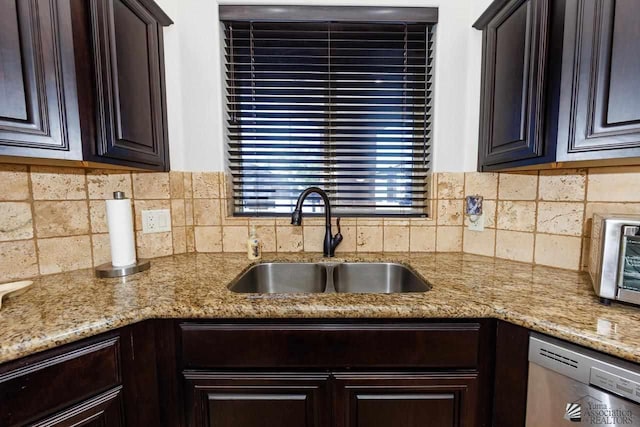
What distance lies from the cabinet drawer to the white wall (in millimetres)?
872

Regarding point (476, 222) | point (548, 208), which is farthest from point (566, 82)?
point (476, 222)

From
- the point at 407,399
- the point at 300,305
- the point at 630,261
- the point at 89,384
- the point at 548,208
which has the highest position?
the point at 548,208

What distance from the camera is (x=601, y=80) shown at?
0.80 metres

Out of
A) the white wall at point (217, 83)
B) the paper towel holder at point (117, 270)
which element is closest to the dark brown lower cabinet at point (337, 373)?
the paper towel holder at point (117, 270)

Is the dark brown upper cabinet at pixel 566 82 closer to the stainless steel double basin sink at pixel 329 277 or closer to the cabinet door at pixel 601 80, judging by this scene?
the cabinet door at pixel 601 80

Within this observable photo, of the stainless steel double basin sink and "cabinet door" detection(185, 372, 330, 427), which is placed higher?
the stainless steel double basin sink

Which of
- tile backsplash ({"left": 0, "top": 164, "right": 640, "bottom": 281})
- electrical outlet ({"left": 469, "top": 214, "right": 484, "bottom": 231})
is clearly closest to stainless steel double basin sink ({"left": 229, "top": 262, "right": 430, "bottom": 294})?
tile backsplash ({"left": 0, "top": 164, "right": 640, "bottom": 281})

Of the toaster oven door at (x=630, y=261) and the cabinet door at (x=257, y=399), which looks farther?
the cabinet door at (x=257, y=399)

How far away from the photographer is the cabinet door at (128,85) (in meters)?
0.92

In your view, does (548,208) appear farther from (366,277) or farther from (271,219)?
(271,219)

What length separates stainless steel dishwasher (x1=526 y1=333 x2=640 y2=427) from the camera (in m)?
0.61

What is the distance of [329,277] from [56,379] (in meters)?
0.97

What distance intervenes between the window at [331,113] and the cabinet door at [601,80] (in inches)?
24.9

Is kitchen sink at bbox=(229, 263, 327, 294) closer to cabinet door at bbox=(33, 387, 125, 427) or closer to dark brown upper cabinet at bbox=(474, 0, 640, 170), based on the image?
cabinet door at bbox=(33, 387, 125, 427)
